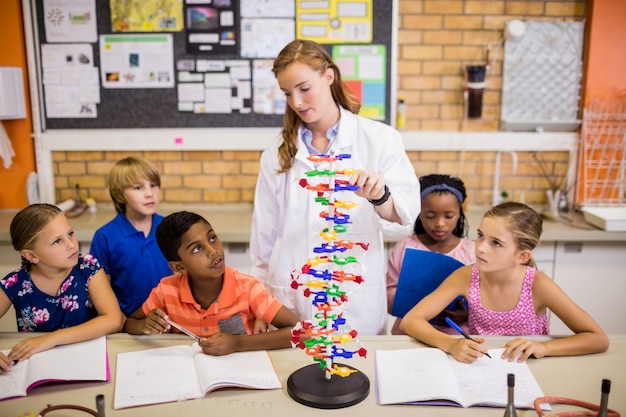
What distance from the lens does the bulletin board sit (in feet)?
10.2

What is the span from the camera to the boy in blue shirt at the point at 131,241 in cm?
204

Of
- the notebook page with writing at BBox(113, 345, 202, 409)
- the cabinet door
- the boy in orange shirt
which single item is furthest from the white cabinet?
the notebook page with writing at BBox(113, 345, 202, 409)

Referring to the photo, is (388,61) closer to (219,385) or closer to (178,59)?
(178,59)

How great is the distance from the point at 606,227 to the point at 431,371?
177 centimetres

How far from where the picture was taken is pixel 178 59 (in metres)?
3.15

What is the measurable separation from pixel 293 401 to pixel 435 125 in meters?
2.25

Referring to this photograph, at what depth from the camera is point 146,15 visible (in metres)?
3.10

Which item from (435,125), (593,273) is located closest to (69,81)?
(435,125)

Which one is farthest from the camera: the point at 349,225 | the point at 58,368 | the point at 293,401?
the point at 349,225

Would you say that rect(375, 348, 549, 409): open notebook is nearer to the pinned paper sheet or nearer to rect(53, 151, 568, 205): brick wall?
rect(53, 151, 568, 205): brick wall

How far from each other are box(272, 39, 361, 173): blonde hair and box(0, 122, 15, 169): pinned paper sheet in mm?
1981

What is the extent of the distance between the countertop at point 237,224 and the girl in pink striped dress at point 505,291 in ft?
3.25

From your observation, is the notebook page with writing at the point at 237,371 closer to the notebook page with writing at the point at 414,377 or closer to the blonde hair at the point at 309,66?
the notebook page with writing at the point at 414,377

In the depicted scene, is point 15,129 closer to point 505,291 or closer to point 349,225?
point 349,225
